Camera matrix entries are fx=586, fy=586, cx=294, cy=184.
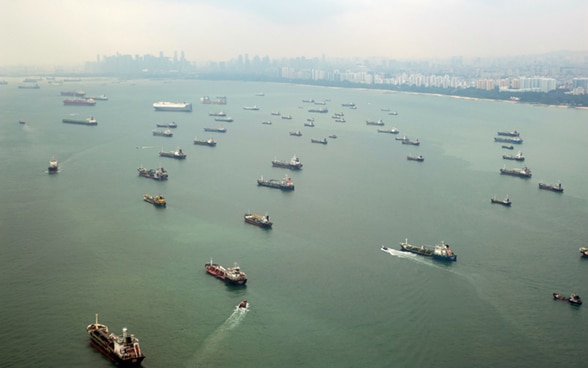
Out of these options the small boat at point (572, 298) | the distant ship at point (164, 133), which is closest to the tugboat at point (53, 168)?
the distant ship at point (164, 133)

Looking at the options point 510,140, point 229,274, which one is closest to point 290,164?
point 229,274

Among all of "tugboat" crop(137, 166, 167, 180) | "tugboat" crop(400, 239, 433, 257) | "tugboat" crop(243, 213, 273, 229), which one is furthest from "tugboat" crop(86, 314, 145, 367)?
"tugboat" crop(137, 166, 167, 180)

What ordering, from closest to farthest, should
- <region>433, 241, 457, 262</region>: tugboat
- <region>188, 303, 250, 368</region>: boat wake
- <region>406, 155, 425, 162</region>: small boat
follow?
<region>188, 303, 250, 368</region>: boat wake < <region>433, 241, 457, 262</region>: tugboat < <region>406, 155, 425, 162</region>: small boat

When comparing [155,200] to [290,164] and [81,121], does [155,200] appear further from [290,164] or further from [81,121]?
[81,121]

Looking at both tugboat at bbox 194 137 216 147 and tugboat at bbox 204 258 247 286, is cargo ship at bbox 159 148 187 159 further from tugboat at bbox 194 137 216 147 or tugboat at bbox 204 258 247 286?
tugboat at bbox 204 258 247 286

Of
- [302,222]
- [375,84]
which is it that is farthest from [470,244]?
[375,84]

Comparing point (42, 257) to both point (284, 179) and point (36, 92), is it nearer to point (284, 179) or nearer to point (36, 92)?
point (284, 179)

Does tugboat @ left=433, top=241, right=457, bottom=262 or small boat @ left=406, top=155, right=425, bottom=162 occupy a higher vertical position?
small boat @ left=406, top=155, right=425, bottom=162
